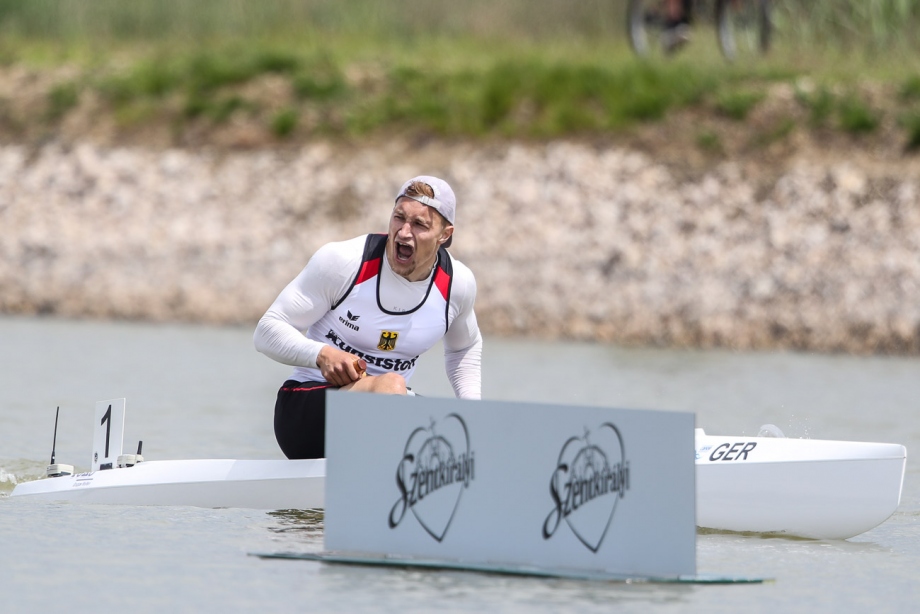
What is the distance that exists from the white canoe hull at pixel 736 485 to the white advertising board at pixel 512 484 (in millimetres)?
883

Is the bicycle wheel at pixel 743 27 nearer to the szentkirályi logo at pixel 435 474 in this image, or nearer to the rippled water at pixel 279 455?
the rippled water at pixel 279 455

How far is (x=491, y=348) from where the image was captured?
15.2 m

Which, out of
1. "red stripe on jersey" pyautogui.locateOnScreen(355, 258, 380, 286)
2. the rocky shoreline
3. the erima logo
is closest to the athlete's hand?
the erima logo

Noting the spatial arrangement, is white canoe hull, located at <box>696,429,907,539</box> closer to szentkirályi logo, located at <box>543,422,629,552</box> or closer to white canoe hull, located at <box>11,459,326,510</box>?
szentkirályi logo, located at <box>543,422,629,552</box>

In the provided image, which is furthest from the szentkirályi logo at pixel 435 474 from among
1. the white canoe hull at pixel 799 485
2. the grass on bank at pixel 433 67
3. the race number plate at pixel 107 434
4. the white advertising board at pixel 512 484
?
the grass on bank at pixel 433 67

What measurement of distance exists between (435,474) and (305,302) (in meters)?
1.23

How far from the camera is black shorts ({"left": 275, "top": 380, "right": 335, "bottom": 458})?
21.9 ft

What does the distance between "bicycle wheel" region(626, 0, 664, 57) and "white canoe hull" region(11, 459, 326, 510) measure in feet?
44.2

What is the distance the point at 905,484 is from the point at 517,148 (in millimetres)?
10530

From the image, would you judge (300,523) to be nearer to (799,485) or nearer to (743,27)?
(799,485)

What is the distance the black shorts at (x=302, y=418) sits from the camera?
21.9ft

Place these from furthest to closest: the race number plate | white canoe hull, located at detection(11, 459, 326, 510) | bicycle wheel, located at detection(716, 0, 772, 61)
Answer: bicycle wheel, located at detection(716, 0, 772, 61), the race number plate, white canoe hull, located at detection(11, 459, 326, 510)

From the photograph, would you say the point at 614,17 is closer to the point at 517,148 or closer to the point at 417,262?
the point at 517,148

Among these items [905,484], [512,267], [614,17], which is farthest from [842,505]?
[614,17]
